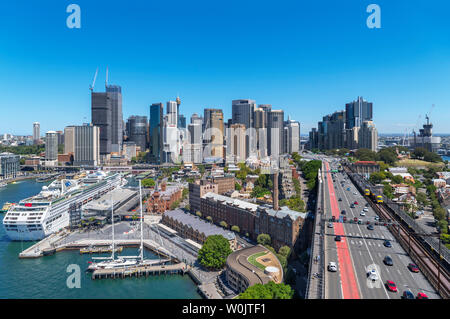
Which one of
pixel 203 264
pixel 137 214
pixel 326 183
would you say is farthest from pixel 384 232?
pixel 137 214

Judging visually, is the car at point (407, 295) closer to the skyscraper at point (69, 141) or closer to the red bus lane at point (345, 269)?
the red bus lane at point (345, 269)

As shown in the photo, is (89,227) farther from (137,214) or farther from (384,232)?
(384,232)

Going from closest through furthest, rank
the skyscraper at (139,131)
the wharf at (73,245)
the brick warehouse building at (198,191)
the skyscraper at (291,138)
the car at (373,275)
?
the car at (373,275)
the wharf at (73,245)
the brick warehouse building at (198,191)
the skyscraper at (291,138)
the skyscraper at (139,131)

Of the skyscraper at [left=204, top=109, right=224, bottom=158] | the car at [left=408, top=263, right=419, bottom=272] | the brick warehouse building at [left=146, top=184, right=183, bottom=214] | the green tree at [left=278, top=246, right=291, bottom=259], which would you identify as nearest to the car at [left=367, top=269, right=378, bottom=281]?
the car at [left=408, top=263, right=419, bottom=272]

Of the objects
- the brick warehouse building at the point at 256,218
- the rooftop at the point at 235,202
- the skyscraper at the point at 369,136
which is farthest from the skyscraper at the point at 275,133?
the brick warehouse building at the point at 256,218

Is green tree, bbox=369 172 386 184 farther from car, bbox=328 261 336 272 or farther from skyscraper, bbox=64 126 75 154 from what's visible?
skyscraper, bbox=64 126 75 154
